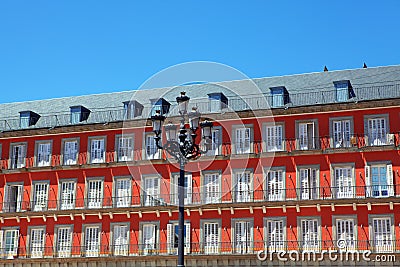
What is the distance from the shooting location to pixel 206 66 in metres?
20.2

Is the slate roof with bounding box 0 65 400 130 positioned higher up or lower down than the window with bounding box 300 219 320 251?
higher up

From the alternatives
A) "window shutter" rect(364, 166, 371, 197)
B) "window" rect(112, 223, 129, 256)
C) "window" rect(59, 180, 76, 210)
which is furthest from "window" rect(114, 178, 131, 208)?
"window shutter" rect(364, 166, 371, 197)

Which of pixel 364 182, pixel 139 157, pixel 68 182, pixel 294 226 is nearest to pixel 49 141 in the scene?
pixel 68 182

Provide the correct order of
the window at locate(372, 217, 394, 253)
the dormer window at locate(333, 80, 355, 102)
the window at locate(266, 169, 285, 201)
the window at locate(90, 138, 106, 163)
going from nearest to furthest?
the window at locate(372, 217, 394, 253) → the window at locate(266, 169, 285, 201) → the dormer window at locate(333, 80, 355, 102) → the window at locate(90, 138, 106, 163)

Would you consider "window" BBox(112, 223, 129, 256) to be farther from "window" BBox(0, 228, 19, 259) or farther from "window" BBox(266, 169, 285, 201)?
"window" BBox(266, 169, 285, 201)

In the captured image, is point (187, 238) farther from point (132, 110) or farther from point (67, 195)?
point (132, 110)

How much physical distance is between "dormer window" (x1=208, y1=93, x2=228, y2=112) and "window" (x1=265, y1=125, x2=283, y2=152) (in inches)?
160

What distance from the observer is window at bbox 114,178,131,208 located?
44625 mm

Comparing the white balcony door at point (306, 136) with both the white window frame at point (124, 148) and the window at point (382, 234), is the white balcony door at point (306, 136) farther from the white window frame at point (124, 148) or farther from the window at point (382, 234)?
the white window frame at point (124, 148)

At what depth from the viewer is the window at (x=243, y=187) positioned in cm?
4200

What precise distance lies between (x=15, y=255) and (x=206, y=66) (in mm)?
31234

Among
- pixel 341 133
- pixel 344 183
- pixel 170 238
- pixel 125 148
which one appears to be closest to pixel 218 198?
pixel 170 238

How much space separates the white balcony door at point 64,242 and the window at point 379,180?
69.1 ft

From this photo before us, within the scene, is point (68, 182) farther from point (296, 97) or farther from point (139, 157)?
point (296, 97)
